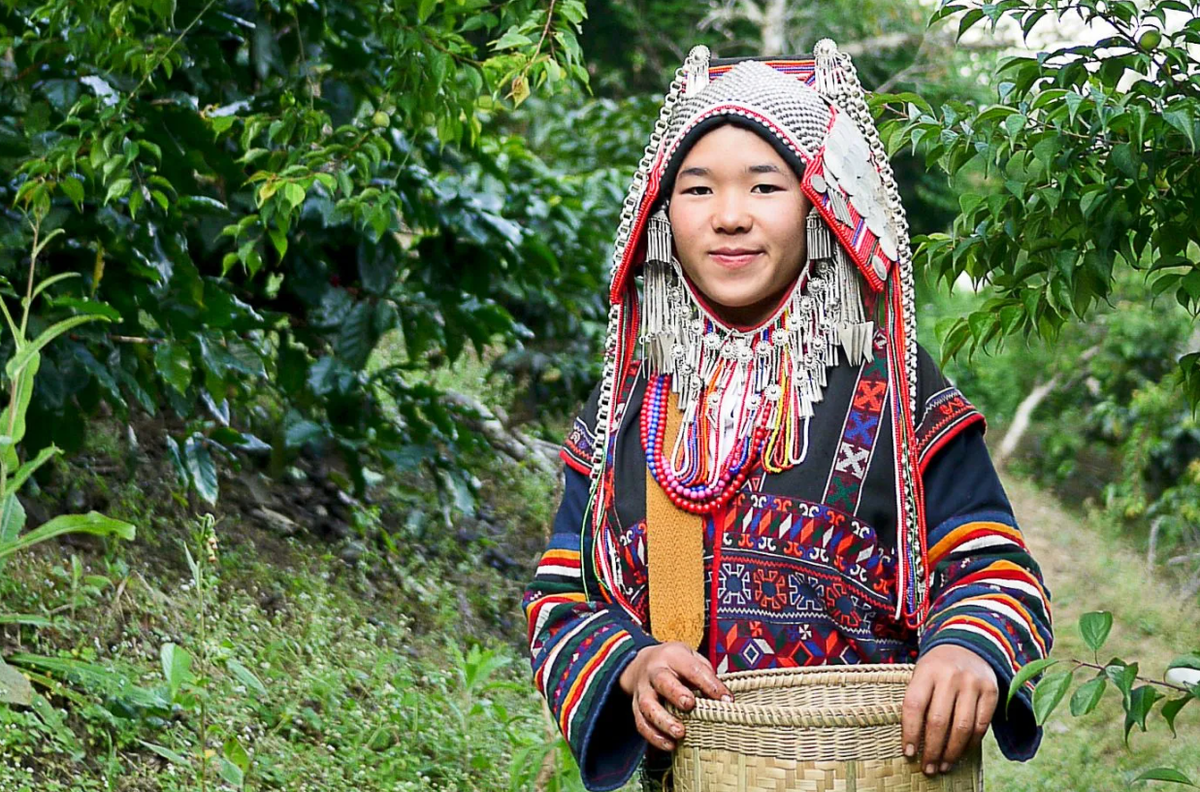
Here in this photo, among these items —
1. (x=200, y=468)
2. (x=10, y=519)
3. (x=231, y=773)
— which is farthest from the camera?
(x=200, y=468)

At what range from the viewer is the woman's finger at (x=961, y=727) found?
1.74m

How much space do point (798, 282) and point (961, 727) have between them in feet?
2.26

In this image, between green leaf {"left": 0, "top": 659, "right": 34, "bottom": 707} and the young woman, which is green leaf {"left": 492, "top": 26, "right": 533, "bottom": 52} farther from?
green leaf {"left": 0, "top": 659, "right": 34, "bottom": 707}

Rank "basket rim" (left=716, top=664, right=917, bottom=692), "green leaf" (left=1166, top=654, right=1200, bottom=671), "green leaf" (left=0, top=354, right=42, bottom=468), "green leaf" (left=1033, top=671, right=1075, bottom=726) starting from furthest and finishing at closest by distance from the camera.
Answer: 1. "green leaf" (left=0, top=354, right=42, bottom=468)
2. "basket rim" (left=716, top=664, right=917, bottom=692)
3. "green leaf" (left=1166, top=654, right=1200, bottom=671)
4. "green leaf" (left=1033, top=671, right=1075, bottom=726)

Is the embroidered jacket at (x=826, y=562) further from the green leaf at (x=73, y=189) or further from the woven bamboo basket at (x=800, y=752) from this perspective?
the green leaf at (x=73, y=189)

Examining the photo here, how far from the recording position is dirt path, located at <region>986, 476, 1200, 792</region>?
4.24 metres

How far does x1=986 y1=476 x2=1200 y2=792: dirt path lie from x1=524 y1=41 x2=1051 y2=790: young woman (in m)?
1.00

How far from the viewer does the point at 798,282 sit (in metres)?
2.12

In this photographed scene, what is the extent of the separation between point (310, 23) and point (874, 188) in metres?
2.21

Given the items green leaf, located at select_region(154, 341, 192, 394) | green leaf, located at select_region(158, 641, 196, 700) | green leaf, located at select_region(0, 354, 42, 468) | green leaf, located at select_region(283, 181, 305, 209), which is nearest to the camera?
green leaf, located at select_region(0, 354, 42, 468)

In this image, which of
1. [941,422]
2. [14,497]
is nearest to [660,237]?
[941,422]

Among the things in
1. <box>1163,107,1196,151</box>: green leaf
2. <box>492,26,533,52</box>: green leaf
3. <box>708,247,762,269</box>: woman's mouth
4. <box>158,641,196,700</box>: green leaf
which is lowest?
<box>158,641,196,700</box>: green leaf

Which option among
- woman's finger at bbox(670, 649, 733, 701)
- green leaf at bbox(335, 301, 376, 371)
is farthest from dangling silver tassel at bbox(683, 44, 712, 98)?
green leaf at bbox(335, 301, 376, 371)

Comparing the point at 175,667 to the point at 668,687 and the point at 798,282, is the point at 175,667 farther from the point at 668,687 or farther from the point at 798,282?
the point at 798,282
